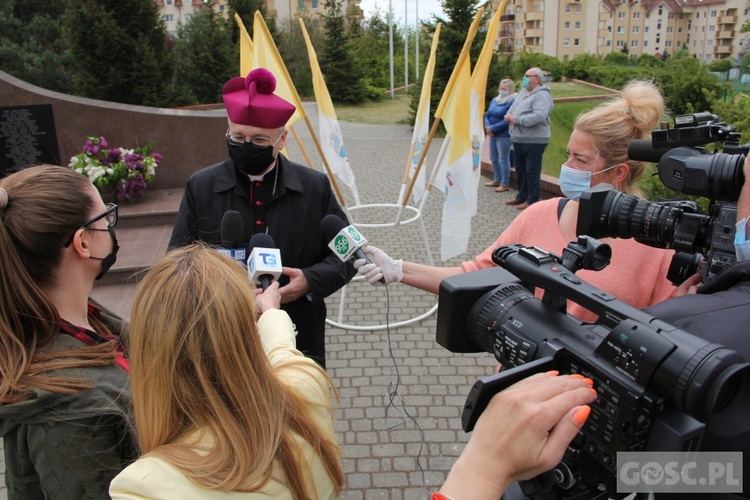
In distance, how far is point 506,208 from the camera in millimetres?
8875

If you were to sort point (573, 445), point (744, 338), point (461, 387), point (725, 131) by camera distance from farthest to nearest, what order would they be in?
point (461, 387)
point (725, 131)
point (573, 445)
point (744, 338)

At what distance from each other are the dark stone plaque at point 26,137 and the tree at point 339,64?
→ 62.6ft

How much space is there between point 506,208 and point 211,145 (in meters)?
4.54

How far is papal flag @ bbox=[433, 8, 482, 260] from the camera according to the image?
4.41 metres

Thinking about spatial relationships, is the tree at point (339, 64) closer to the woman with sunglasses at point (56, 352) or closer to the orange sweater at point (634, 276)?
the orange sweater at point (634, 276)

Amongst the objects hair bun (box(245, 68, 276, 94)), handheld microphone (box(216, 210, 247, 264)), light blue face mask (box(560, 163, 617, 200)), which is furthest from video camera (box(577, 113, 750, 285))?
hair bun (box(245, 68, 276, 94))

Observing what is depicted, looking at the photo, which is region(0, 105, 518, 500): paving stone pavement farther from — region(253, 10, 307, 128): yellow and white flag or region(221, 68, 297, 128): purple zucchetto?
region(253, 10, 307, 128): yellow and white flag

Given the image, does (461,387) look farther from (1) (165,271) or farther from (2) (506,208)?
(2) (506,208)

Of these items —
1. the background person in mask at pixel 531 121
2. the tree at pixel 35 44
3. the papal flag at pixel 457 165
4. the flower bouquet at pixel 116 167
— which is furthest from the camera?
the tree at pixel 35 44

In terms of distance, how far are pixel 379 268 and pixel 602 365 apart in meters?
1.13

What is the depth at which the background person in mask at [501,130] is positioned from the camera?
9.07 m

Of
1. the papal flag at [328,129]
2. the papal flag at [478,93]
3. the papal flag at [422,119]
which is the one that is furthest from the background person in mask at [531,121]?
the papal flag at [328,129]

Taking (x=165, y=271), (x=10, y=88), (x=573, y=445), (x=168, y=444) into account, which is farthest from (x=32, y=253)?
(x=10, y=88)

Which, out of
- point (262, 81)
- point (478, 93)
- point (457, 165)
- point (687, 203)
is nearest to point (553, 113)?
point (478, 93)
